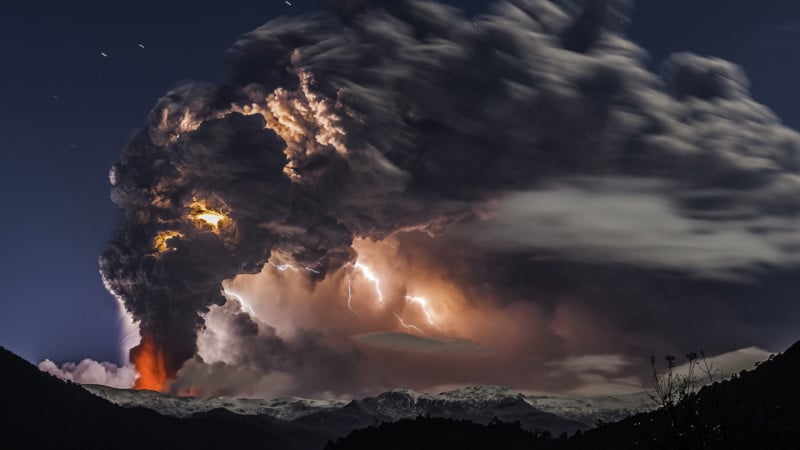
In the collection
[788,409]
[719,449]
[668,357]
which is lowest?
[719,449]

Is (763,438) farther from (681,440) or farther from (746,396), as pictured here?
(681,440)

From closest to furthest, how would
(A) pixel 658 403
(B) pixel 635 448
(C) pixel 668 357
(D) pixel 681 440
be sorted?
1. (C) pixel 668 357
2. (D) pixel 681 440
3. (A) pixel 658 403
4. (B) pixel 635 448

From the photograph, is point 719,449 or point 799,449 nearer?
point 719,449

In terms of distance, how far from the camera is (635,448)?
647ft

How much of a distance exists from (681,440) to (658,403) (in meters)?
3.13

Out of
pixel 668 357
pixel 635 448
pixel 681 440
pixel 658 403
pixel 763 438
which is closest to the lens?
pixel 668 357

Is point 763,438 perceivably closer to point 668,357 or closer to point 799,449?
point 799,449

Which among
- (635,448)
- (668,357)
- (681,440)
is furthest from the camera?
(635,448)

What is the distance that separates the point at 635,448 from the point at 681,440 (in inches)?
6745

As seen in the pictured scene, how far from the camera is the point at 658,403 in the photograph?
39031 millimetres

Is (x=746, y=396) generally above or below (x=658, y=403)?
above

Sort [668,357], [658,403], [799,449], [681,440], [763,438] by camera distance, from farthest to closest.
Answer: [763,438] < [799,449] < [658,403] < [681,440] < [668,357]

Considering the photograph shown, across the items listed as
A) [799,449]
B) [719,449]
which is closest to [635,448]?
[799,449]

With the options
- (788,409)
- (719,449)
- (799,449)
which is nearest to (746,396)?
(788,409)
